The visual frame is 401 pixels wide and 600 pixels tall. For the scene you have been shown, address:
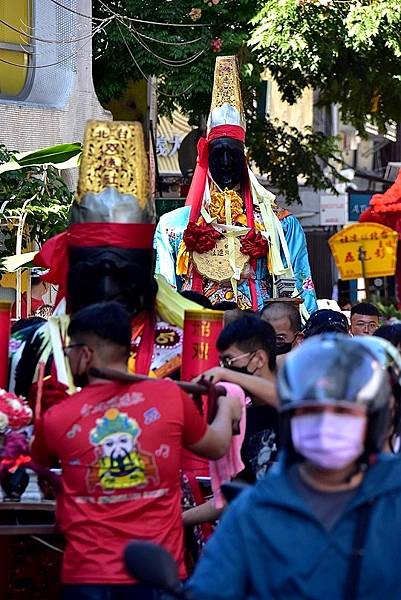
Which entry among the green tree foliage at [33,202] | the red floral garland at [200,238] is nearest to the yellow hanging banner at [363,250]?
the red floral garland at [200,238]

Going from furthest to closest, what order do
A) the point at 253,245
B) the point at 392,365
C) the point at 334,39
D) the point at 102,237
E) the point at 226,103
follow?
the point at 334,39
the point at 226,103
the point at 253,245
the point at 102,237
the point at 392,365

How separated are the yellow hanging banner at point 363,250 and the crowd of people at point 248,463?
1.19m

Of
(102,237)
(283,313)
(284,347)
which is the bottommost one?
(284,347)

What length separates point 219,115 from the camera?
11.8 m

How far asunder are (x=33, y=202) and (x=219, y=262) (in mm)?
2439

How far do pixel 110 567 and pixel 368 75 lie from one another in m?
15.5

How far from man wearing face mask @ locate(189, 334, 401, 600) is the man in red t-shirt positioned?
1.32 m

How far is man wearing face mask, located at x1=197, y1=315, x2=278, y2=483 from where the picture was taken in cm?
621

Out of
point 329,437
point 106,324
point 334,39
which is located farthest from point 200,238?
point 329,437

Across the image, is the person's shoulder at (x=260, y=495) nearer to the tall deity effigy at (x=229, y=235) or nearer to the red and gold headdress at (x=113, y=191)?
the red and gold headdress at (x=113, y=191)

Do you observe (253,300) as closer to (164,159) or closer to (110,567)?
(110,567)

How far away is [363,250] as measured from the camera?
31.7ft

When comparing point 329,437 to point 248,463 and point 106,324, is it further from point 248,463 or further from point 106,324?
point 248,463

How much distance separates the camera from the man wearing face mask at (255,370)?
20.4 feet
